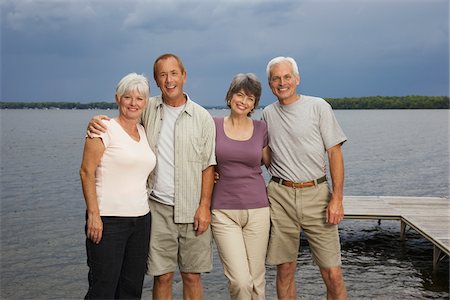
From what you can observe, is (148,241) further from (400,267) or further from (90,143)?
(400,267)

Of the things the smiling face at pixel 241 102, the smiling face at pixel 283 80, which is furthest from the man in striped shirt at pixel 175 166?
the smiling face at pixel 283 80

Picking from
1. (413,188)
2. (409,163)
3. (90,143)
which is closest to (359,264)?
(90,143)

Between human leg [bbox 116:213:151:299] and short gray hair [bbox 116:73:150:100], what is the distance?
3.01 ft

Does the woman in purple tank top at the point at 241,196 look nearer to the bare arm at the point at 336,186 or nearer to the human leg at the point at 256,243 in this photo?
the human leg at the point at 256,243

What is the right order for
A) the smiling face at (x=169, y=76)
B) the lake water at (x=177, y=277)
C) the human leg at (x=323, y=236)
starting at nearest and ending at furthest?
1. the smiling face at (x=169, y=76)
2. the human leg at (x=323, y=236)
3. the lake water at (x=177, y=277)

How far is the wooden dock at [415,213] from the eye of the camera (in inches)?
317

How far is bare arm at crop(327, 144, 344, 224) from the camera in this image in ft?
13.7

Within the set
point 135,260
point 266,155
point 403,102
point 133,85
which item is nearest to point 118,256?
point 135,260

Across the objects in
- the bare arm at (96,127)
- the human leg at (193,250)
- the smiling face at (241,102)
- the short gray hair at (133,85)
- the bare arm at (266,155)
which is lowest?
the human leg at (193,250)

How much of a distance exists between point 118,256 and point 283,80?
1.90m

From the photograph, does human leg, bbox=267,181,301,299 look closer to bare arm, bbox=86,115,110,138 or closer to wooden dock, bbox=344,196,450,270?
bare arm, bbox=86,115,110,138

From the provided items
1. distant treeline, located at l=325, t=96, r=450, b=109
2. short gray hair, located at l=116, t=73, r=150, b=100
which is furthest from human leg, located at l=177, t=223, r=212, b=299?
distant treeline, located at l=325, t=96, r=450, b=109

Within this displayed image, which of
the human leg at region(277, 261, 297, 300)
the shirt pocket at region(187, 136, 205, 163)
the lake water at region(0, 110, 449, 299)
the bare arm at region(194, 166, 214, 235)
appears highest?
the shirt pocket at region(187, 136, 205, 163)

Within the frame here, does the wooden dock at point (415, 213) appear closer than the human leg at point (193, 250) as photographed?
No
